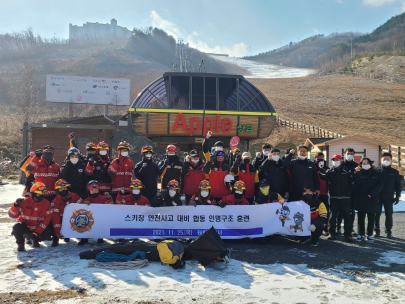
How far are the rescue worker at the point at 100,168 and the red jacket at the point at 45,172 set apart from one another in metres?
0.67

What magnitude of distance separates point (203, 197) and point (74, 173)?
8.46ft

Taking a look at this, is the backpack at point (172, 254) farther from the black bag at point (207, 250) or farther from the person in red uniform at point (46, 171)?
the person in red uniform at point (46, 171)

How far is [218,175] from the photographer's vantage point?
721cm

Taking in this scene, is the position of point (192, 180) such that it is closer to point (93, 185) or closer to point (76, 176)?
point (93, 185)

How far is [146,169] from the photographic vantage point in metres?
7.23

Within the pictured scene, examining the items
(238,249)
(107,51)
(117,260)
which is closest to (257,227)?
(238,249)

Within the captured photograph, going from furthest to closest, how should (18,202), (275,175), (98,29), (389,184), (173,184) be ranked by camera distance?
1. (98,29)
2. (389,184)
3. (275,175)
4. (173,184)
5. (18,202)

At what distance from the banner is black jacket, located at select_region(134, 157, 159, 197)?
0.75m

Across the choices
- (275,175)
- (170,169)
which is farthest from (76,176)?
(275,175)

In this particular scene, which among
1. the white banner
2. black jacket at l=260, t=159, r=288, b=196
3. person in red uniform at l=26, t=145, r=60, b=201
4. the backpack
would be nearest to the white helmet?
black jacket at l=260, t=159, r=288, b=196

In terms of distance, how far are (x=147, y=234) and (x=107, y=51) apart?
99.3 metres

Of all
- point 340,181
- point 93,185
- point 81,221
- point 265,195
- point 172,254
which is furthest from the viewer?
point 340,181

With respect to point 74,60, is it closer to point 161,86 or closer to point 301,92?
point 301,92

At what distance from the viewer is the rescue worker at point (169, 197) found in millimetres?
6711
